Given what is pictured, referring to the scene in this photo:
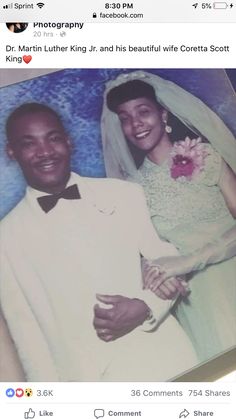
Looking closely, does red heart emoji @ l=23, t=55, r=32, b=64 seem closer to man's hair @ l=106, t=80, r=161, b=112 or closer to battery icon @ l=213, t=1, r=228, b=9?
man's hair @ l=106, t=80, r=161, b=112

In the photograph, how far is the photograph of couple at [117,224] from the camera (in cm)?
65

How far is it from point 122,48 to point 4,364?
0.37m

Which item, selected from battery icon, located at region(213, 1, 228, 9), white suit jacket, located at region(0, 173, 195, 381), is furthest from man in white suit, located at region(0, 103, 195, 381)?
battery icon, located at region(213, 1, 228, 9)

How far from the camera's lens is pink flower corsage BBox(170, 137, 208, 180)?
667 millimetres

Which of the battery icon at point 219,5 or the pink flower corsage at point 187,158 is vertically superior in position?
the battery icon at point 219,5

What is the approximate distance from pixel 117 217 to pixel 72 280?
9cm

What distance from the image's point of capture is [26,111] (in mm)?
663
